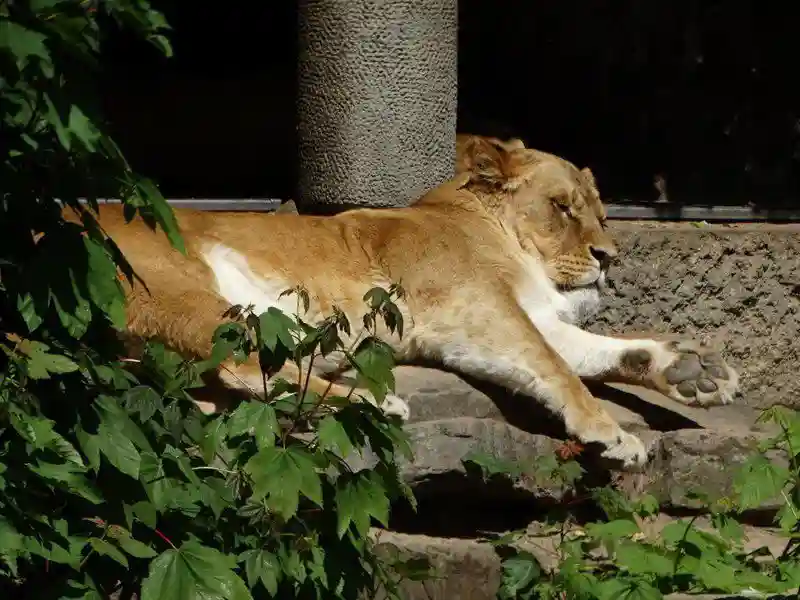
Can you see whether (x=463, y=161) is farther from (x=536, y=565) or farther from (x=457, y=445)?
(x=536, y=565)

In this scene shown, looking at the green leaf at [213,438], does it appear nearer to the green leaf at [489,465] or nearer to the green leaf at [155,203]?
the green leaf at [155,203]

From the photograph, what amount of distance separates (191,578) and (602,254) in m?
2.90

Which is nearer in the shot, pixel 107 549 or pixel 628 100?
pixel 107 549

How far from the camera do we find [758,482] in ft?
12.5

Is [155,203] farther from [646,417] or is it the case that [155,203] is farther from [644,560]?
[646,417]

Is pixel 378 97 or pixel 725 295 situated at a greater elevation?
pixel 378 97

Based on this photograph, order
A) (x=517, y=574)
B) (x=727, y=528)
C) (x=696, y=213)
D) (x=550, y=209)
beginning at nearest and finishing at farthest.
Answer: (x=517, y=574) → (x=727, y=528) → (x=550, y=209) → (x=696, y=213)

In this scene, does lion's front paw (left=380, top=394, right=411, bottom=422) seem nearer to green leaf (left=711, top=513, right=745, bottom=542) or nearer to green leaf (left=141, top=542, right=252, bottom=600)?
green leaf (left=711, top=513, right=745, bottom=542)

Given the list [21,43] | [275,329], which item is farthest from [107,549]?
[21,43]

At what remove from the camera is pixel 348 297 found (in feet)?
16.2

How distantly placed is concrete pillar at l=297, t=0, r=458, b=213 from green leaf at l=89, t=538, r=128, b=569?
3059 millimetres

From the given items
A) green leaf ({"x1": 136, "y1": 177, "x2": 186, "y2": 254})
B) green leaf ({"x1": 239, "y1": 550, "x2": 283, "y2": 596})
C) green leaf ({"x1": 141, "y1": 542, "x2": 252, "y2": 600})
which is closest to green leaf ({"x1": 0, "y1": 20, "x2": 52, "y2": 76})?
green leaf ({"x1": 136, "y1": 177, "x2": 186, "y2": 254})

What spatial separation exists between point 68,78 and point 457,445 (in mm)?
2180

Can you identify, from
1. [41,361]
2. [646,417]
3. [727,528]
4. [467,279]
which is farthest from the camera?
[646,417]
